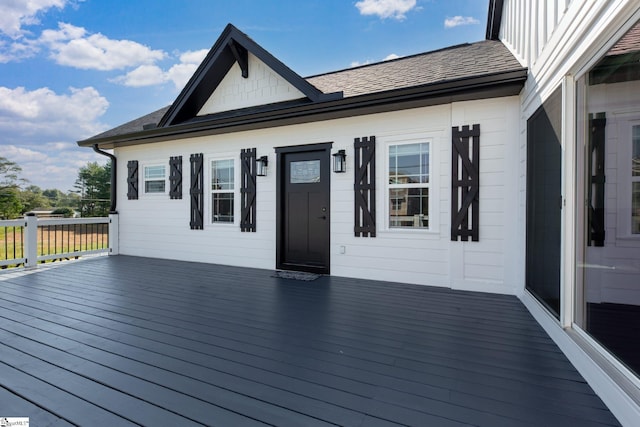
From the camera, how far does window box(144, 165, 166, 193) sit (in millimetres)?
6902

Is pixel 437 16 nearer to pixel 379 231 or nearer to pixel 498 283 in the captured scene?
pixel 379 231

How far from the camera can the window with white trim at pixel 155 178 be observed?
6.89 metres

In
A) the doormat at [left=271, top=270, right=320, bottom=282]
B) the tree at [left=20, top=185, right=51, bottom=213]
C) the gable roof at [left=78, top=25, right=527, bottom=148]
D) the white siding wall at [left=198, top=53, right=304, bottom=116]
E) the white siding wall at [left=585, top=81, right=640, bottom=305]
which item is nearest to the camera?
the white siding wall at [left=585, top=81, right=640, bottom=305]

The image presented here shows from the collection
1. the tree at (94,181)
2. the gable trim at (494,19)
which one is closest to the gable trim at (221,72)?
the gable trim at (494,19)

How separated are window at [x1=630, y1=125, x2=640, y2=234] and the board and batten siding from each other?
169cm

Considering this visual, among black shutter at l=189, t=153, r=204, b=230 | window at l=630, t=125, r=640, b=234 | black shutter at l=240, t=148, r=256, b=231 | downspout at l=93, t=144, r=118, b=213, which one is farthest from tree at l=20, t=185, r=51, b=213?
window at l=630, t=125, r=640, b=234

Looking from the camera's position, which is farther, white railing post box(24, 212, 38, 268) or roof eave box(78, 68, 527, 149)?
white railing post box(24, 212, 38, 268)

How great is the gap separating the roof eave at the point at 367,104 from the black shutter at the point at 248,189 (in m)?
0.52

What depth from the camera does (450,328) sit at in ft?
9.38

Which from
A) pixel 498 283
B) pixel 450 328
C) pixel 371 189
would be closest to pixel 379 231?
pixel 371 189

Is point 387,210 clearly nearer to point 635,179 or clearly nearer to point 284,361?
A: point 635,179

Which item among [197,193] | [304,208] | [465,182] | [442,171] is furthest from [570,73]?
[197,193]

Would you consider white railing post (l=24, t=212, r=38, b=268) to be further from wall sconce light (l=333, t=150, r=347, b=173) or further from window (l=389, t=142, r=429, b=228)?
window (l=389, t=142, r=429, b=228)

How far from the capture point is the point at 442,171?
169 inches
